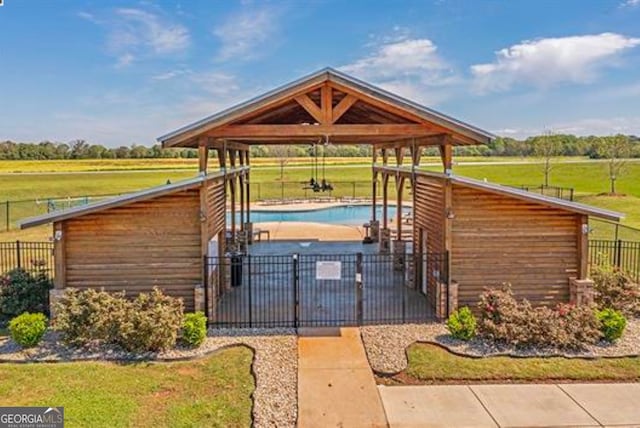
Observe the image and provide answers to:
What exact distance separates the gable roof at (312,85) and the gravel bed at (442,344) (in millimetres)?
4235

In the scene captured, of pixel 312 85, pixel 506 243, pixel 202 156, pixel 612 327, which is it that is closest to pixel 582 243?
pixel 506 243

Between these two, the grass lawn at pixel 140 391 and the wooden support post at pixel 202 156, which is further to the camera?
the wooden support post at pixel 202 156

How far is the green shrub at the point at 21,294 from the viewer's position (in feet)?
37.3

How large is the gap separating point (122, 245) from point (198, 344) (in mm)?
3091

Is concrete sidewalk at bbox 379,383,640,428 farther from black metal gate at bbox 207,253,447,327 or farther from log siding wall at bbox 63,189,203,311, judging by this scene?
log siding wall at bbox 63,189,203,311

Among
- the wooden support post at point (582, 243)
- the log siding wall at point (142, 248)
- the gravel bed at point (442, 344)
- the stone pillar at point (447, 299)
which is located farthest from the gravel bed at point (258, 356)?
the wooden support post at point (582, 243)

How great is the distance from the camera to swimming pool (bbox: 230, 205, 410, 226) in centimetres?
3064

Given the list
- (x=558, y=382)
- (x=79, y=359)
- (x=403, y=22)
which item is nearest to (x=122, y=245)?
(x=79, y=359)

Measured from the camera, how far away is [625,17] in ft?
65.9

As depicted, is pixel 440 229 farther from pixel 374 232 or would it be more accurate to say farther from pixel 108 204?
pixel 374 232

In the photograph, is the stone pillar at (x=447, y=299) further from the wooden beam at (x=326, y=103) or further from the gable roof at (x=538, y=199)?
the wooden beam at (x=326, y=103)

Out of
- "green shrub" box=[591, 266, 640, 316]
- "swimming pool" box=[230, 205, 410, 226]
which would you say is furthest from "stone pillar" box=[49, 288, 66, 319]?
"swimming pool" box=[230, 205, 410, 226]

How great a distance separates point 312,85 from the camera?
10.4 meters

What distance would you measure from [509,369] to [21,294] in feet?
34.3
